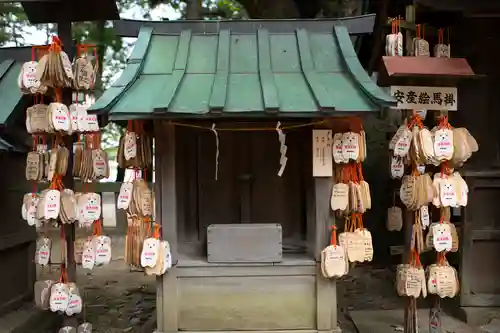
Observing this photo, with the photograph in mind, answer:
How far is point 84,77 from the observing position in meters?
5.59

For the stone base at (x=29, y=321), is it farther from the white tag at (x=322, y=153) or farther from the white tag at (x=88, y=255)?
the white tag at (x=322, y=153)

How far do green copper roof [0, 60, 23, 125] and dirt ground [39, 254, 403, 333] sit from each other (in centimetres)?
279

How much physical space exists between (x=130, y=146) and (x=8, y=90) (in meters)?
2.53

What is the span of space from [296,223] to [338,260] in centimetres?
123

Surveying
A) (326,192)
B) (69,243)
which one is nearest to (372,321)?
(326,192)

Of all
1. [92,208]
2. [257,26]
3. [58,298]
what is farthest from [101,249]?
[257,26]

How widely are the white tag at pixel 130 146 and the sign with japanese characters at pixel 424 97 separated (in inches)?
112

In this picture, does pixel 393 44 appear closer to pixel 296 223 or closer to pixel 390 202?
pixel 296 223

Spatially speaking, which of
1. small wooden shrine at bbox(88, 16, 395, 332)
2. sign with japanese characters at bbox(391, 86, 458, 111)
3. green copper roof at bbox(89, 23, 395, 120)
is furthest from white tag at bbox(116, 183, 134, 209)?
sign with japanese characters at bbox(391, 86, 458, 111)

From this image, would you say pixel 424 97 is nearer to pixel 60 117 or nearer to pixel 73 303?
pixel 60 117

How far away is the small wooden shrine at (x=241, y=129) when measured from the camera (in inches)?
183

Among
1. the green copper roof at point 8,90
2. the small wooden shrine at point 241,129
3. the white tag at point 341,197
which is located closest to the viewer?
the small wooden shrine at point 241,129

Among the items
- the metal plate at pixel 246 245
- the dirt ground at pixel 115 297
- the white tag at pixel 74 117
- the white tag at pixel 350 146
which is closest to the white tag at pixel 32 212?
the white tag at pixel 74 117

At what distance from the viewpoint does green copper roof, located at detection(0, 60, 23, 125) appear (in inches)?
234
